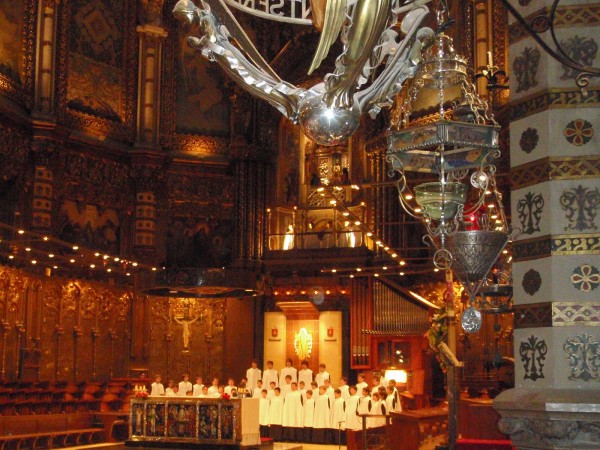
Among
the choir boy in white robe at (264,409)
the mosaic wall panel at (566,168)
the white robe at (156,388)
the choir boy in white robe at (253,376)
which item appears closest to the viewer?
the mosaic wall panel at (566,168)

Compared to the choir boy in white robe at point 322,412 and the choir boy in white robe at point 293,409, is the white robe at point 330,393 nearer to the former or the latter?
the choir boy in white robe at point 322,412

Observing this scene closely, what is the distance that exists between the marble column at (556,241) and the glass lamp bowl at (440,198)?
79 cm

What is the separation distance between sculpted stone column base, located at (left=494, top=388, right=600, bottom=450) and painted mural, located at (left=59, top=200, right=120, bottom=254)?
22.0 metres

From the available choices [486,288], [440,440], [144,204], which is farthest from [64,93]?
[486,288]

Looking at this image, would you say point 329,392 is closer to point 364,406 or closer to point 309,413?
point 309,413

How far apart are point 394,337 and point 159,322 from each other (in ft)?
24.4

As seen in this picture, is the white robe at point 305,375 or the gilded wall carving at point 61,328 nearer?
the gilded wall carving at point 61,328

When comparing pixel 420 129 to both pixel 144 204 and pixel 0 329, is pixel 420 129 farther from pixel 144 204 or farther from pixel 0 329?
pixel 144 204

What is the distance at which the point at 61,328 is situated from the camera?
26.2m

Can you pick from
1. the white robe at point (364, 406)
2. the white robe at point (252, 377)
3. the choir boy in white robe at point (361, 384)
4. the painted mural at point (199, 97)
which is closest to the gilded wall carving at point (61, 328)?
the white robe at point (252, 377)

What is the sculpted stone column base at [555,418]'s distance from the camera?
6.00m

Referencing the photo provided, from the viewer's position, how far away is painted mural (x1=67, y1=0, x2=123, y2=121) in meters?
27.8

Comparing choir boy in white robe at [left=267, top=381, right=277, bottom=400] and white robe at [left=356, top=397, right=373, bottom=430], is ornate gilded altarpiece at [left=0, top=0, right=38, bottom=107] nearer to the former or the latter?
choir boy in white robe at [left=267, top=381, right=277, bottom=400]

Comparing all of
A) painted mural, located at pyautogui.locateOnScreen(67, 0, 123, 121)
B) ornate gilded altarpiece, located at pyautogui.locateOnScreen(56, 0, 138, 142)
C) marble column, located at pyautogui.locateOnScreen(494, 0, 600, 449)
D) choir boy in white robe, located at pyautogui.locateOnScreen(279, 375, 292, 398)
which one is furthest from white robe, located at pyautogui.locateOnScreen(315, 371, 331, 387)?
marble column, located at pyautogui.locateOnScreen(494, 0, 600, 449)
